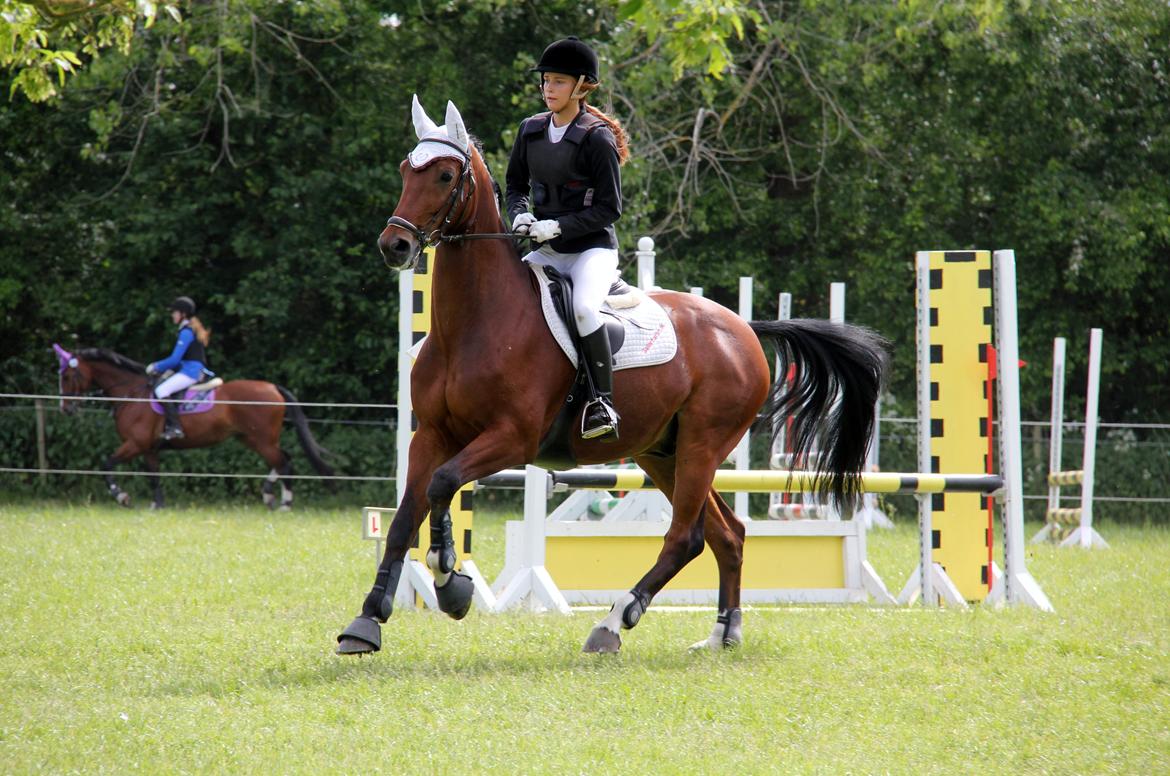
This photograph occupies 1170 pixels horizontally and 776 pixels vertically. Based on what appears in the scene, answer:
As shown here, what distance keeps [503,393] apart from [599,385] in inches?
19.9

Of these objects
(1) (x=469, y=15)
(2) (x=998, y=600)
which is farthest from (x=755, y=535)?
(1) (x=469, y=15)

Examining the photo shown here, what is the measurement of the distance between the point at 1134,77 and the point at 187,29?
12831mm

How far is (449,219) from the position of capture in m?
5.51

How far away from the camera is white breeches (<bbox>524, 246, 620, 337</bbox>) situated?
19.0 ft

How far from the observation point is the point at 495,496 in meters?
18.6

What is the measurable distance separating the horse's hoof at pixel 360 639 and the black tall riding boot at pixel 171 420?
36.3 ft

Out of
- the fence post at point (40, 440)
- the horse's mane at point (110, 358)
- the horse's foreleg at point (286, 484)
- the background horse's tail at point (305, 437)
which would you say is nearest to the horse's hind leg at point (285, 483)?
the horse's foreleg at point (286, 484)

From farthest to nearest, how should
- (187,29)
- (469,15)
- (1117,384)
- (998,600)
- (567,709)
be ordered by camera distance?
(1117,384) < (469,15) < (187,29) < (998,600) < (567,709)

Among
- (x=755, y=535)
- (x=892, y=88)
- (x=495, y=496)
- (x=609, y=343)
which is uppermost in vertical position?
(x=892, y=88)

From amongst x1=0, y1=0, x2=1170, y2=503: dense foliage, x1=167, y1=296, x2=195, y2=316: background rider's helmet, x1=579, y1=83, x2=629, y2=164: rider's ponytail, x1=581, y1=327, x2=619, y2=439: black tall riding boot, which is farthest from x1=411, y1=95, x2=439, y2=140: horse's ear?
x1=0, y1=0, x2=1170, y2=503: dense foliage

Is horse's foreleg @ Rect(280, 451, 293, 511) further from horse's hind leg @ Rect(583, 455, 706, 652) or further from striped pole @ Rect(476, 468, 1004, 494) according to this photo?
horse's hind leg @ Rect(583, 455, 706, 652)

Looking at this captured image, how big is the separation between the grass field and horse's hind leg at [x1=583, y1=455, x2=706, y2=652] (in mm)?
171

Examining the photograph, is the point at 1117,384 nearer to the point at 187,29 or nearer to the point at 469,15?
the point at 469,15

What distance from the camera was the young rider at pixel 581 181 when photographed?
5824 mm
